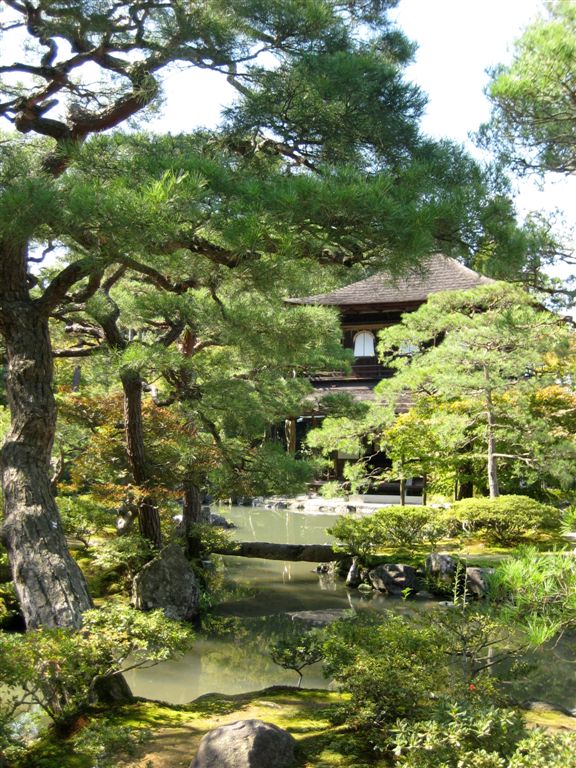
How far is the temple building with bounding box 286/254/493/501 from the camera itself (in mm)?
19203

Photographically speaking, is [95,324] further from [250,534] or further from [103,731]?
[250,534]

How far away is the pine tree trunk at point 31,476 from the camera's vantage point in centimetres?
464

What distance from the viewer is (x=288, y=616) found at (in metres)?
8.66

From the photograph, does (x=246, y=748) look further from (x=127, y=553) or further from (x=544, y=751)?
(x=127, y=553)

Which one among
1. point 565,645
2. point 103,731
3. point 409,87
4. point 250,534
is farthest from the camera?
point 250,534

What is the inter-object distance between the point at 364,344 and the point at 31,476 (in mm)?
16143

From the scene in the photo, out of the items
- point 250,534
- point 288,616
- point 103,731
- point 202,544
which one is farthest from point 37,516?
point 250,534

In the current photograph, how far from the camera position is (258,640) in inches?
303

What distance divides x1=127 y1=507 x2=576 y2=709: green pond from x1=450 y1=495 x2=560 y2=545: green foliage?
2433mm

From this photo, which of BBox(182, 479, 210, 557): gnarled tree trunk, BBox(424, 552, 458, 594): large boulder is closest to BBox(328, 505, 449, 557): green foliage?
BBox(424, 552, 458, 594): large boulder

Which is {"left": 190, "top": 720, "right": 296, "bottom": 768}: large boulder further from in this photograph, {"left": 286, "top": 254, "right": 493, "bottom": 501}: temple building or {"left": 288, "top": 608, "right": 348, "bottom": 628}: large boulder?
{"left": 286, "top": 254, "right": 493, "bottom": 501}: temple building

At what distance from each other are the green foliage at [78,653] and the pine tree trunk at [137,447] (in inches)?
156

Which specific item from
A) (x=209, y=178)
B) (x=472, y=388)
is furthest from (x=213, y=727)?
(x=472, y=388)

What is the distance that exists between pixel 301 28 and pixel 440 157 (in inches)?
50.1
